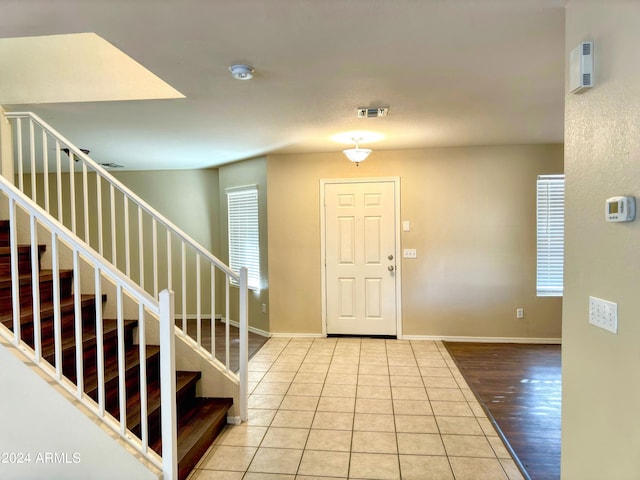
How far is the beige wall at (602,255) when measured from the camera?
4.10 ft

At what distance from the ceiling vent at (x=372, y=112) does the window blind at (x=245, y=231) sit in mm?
2307

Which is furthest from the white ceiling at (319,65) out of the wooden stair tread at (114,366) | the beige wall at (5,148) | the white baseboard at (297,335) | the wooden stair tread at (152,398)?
the white baseboard at (297,335)

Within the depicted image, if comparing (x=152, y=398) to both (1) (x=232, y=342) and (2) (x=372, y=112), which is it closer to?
(1) (x=232, y=342)

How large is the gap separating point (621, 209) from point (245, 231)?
453cm

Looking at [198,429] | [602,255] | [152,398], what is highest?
[602,255]

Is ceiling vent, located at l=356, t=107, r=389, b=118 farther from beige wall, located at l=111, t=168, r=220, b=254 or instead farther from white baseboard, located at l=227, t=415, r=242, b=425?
beige wall, located at l=111, t=168, r=220, b=254

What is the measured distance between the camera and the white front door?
15.4 feet

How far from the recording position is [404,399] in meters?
Result: 3.05

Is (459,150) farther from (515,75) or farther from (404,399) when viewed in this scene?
(404,399)

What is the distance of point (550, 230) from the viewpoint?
4.44m

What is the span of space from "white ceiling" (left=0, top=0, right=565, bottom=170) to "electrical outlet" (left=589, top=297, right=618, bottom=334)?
49.3 inches

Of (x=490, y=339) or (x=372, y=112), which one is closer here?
(x=372, y=112)

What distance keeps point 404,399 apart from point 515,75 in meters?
2.50

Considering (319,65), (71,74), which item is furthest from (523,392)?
(71,74)
